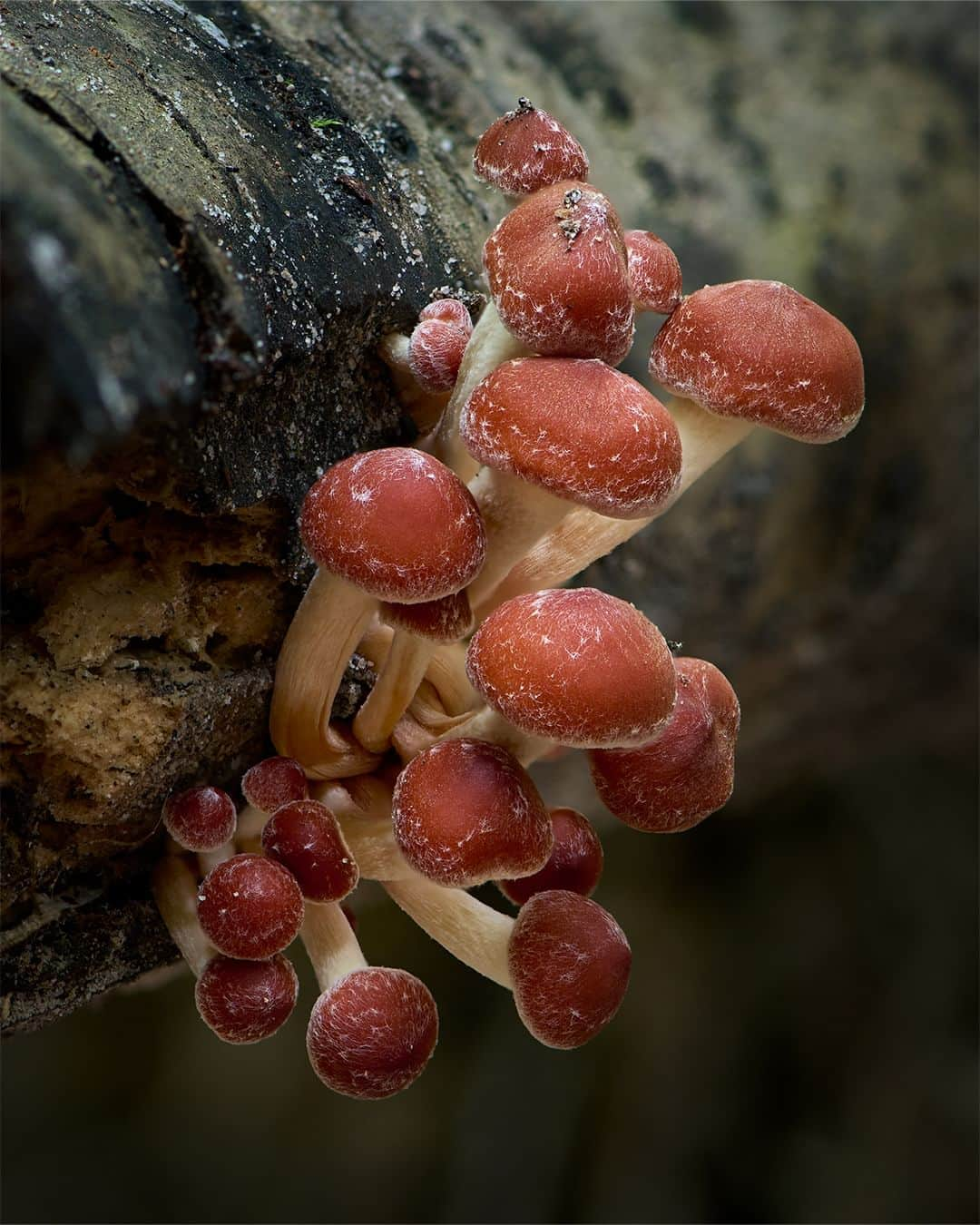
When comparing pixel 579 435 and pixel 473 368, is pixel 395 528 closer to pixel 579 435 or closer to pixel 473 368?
pixel 579 435

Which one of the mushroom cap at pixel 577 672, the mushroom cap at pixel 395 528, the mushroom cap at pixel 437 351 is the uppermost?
the mushroom cap at pixel 395 528

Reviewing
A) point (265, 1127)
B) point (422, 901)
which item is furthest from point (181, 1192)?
point (422, 901)

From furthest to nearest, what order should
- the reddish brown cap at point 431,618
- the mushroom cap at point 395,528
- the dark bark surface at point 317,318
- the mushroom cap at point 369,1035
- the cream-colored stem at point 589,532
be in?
the cream-colored stem at point 589,532, the mushroom cap at point 369,1035, the reddish brown cap at point 431,618, the mushroom cap at point 395,528, the dark bark surface at point 317,318

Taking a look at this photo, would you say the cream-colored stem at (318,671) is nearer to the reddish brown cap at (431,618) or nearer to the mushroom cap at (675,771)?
the reddish brown cap at (431,618)

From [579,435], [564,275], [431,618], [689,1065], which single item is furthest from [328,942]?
[689,1065]

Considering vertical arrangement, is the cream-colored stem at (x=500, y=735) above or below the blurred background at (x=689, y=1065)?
above

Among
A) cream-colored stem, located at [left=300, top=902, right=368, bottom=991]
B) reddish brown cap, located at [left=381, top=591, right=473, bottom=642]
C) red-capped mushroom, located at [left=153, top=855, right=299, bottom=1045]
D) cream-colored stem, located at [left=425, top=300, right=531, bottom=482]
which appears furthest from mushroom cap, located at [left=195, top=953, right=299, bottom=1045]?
cream-colored stem, located at [left=425, top=300, right=531, bottom=482]

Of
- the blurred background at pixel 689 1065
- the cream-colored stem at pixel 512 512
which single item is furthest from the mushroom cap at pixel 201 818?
the blurred background at pixel 689 1065

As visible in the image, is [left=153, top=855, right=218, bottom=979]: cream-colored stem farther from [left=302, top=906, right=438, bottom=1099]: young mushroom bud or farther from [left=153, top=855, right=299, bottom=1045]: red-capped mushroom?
[left=302, top=906, right=438, bottom=1099]: young mushroom bud
